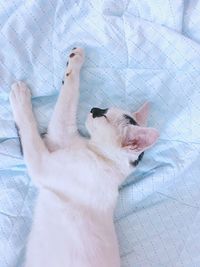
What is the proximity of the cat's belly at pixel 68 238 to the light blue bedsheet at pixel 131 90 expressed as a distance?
0.09 m

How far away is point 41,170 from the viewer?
1668 millimetres

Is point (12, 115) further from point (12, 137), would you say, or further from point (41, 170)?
point (41, 170)

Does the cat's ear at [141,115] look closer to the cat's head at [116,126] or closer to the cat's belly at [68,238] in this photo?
the cat's head at [116,126]

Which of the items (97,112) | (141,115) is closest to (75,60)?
(97,112)

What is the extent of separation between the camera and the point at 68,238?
63.0 inches

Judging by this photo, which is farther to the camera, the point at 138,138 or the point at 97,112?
the point at 97,112

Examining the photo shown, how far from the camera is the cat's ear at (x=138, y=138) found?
152cm

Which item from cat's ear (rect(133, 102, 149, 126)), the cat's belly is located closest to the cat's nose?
cat's ear (rect(133, 102, 149, 126))

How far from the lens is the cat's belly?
5.19 ft

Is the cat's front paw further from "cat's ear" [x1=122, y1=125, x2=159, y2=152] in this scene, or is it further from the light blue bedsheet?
"cat's ear" [x1=122, y1=125, x2=159, y2=152]

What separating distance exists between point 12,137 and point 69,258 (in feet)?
1.44

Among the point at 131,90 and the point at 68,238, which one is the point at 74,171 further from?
the point at 131,90

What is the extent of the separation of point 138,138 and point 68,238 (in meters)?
0.38

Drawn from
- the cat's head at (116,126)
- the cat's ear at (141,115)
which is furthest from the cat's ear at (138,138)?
the cat's ear at (141,115)
